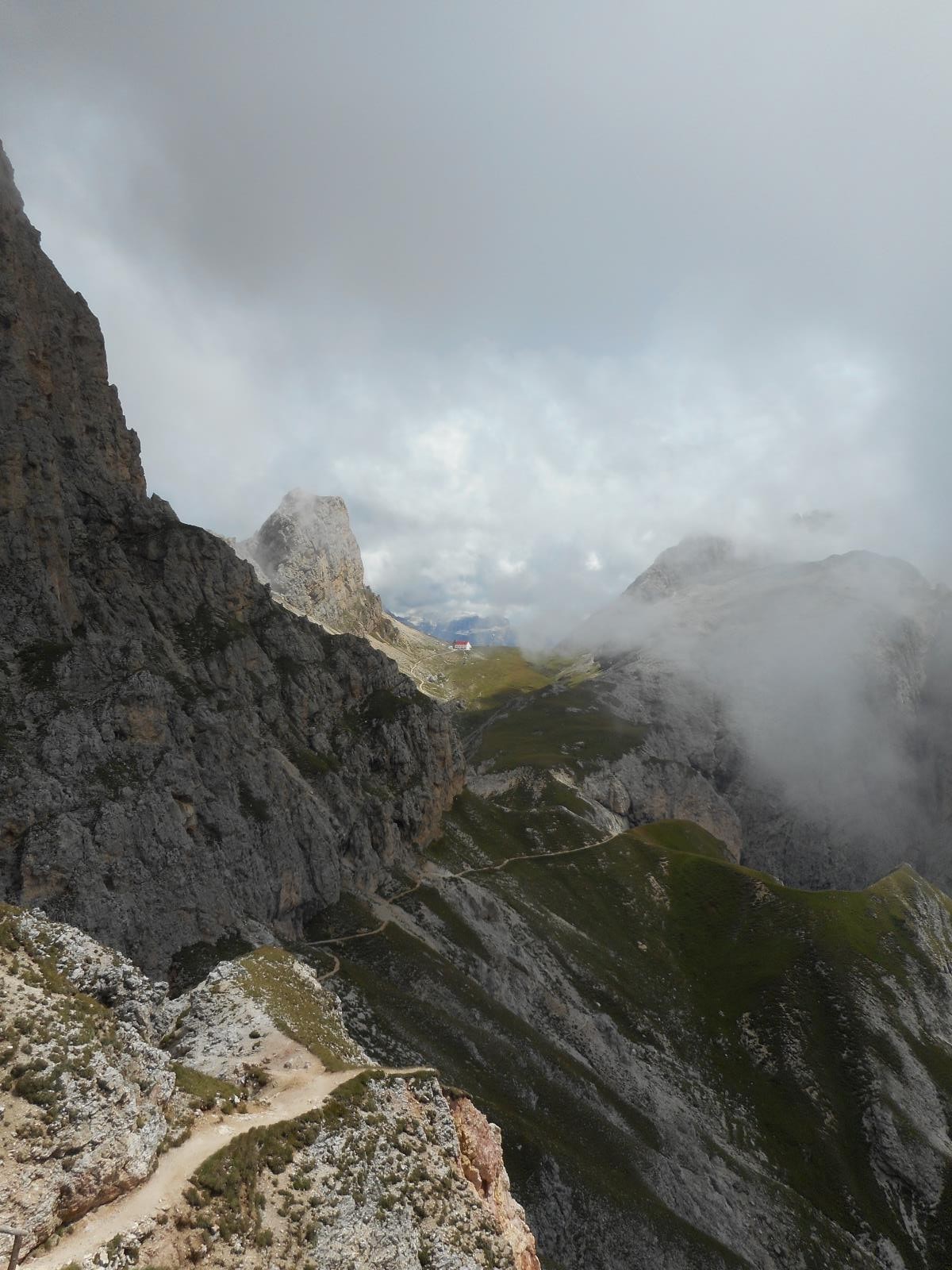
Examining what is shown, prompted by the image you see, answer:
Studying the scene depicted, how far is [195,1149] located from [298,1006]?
57.2ft

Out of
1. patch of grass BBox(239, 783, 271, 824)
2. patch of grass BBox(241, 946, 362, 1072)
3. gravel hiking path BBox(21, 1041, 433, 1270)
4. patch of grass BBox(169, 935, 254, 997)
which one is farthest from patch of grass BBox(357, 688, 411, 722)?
gravel hiking path BBox(21, 1041, 433, 1270)

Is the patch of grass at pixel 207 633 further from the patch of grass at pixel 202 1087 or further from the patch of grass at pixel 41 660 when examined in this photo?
the patch of grass at pixel 202 1087

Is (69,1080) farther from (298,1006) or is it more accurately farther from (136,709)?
(136,709)

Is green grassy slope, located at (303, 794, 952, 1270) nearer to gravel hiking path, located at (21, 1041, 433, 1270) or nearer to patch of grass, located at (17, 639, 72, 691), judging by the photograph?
gravel hiking path, located at (21, 1041, 433, 1270)

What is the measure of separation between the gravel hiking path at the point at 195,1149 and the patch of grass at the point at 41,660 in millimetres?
56154

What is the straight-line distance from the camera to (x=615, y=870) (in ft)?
487

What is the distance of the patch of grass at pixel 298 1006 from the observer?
1399 inches

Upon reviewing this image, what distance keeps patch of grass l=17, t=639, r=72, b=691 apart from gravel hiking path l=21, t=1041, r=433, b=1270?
56.2m

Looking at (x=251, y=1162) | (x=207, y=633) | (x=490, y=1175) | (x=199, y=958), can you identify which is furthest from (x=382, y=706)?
(x=251, y=1162)

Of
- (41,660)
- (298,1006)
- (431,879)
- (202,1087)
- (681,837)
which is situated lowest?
(202,1087)

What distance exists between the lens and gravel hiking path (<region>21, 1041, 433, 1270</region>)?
62.5 feet

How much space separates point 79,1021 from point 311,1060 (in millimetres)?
14573

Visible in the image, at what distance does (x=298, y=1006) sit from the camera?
41.1 meters

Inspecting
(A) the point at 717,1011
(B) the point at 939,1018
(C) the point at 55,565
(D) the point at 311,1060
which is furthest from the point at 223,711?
(B) the point at 939,1018
